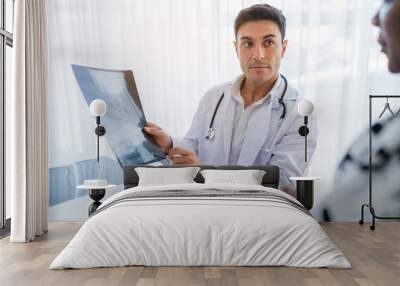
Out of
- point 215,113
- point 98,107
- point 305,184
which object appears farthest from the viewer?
point 215,113

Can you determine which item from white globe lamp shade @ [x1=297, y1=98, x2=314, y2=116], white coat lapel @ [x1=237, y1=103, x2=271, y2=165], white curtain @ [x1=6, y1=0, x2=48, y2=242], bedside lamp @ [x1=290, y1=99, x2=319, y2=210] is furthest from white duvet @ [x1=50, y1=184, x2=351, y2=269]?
white globe lamp shade @ [x1=297, y1=98, x2=314, y2=116]

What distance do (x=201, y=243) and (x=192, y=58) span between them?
3.39 m

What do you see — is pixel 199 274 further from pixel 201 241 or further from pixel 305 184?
pixel 305 184

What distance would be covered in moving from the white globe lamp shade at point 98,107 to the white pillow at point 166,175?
2.92 ft

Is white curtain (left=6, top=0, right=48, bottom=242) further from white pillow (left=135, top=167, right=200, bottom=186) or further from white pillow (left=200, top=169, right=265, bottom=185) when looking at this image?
white pillow (left=200, top=169, right=265, bottom=185)

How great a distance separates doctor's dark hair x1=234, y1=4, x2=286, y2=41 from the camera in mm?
6773

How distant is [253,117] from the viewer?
670 centimetres

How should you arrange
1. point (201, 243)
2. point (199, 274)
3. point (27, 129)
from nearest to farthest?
1. point (199, 274)
2. point (201, 243)
3. point (27, 129)

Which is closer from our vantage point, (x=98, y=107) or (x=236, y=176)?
(x=236, y=176)

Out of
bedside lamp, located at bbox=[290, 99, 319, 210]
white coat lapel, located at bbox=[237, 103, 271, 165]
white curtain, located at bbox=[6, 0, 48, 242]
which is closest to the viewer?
white curtain, located at bbox=[6, 0, 48, 242]

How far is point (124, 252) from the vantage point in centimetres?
397

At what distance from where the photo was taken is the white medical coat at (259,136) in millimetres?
6652

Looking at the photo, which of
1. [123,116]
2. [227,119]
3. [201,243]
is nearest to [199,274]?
[201,243]

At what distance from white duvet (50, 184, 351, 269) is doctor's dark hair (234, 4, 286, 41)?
3383 mm
